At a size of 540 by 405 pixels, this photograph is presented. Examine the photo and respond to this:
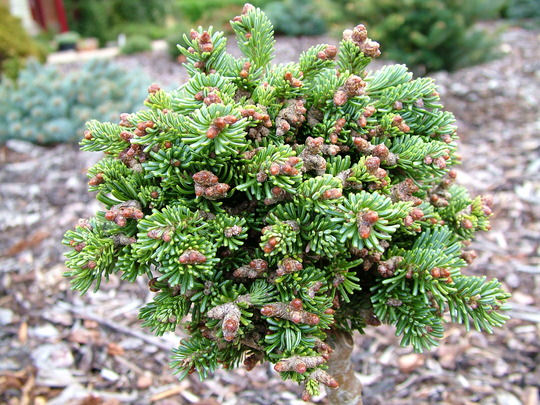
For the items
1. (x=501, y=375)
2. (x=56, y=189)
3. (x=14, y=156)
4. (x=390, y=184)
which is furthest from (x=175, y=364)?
(x=14, y=156)

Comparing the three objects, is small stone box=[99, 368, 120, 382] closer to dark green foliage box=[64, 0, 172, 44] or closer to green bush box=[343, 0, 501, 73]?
green bush box=[343, 0, 501, 73]

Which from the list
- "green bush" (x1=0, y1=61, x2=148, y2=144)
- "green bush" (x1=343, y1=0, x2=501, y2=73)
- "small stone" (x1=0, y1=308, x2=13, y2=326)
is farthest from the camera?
"green bush" (x1=343, y1=0, x2=501, y2=73)

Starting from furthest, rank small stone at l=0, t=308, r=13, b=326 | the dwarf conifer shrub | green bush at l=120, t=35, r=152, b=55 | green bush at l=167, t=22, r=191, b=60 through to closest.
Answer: green bush at l=120, t=35, r=152, b=55
green bush at l=167, t=22, r=191, b=60
small stone at l=0, t=308, r=13, b=326
the dwarf conifer shrub

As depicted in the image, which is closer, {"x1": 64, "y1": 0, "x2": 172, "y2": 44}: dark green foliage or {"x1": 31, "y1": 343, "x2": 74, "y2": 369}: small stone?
{"x1": 31, "y1": 343, "x2": 74, "y2": 369}: small stone

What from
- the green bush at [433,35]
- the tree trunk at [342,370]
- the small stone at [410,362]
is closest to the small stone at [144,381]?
the tree trunk at [342,370]

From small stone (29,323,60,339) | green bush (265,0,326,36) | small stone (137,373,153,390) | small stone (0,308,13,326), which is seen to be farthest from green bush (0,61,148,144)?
green bush (265,0,326,36)

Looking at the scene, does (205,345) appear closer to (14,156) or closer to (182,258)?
(182,258)
